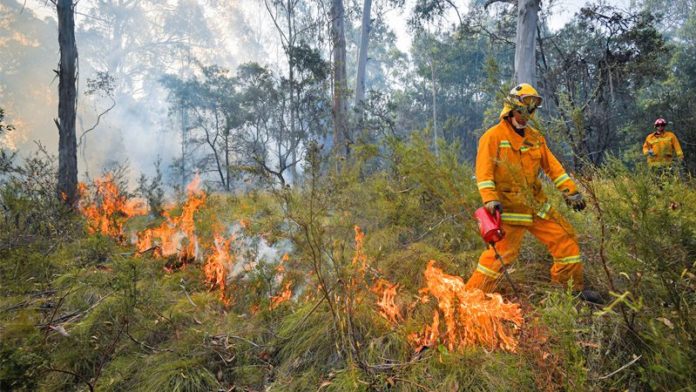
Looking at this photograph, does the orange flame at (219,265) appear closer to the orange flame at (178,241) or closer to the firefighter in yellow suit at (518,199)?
the orange flame at (178,241)

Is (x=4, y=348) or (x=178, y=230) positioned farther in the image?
(x=178, y=230)

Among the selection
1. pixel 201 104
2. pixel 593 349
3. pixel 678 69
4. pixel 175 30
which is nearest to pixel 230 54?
pixel 175 30

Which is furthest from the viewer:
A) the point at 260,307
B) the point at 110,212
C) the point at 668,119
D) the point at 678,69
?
the point at 678,69

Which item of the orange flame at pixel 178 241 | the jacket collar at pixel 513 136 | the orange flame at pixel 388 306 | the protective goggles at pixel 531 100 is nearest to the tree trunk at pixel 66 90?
the orange flame at pixel 178 241

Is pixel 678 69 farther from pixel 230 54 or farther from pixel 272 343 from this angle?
pixel 230 54

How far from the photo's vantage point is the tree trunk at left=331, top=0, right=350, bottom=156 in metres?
12.1

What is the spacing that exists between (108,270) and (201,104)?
20218mm

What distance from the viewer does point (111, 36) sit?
45938 mm

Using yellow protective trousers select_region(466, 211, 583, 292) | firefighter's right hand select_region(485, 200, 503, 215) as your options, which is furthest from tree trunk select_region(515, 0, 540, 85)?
firefighter's right hand select_region(485, 200, 503, 215)

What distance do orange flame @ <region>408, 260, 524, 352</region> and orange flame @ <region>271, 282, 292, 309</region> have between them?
1.48m

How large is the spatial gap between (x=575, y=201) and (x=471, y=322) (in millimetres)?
1338

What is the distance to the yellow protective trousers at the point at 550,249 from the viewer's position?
2742mm

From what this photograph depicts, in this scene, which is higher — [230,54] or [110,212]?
[230,54]

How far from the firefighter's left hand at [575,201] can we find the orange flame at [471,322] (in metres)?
1.03
